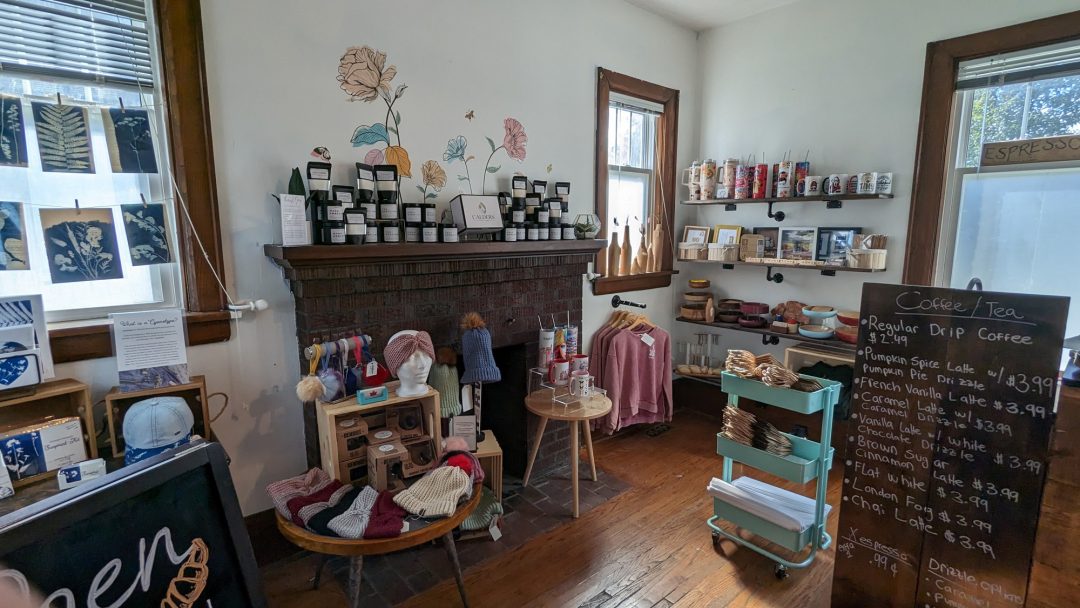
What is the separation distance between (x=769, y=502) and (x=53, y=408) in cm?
262

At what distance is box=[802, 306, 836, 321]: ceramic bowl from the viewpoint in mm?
3138

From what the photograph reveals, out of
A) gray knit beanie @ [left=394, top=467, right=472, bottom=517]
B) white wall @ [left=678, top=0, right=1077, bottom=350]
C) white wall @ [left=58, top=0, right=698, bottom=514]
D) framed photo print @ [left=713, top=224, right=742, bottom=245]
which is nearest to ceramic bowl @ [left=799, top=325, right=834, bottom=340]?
white wall @ [left=678, top=0, right=1077, bottom=350]

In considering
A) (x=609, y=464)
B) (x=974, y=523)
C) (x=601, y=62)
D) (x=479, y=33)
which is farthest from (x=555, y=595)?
(x=601, y=62)

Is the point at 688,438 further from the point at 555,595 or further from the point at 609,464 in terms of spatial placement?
the point at 555,595

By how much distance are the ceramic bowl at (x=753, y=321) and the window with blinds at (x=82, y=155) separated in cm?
325

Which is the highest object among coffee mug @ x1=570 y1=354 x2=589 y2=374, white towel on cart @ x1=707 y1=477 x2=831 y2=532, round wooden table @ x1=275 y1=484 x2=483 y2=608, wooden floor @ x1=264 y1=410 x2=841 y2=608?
coffee mug @ x1=570 y1=354 x2=589 y2=374

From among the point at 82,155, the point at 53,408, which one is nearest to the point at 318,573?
the point at 53,408

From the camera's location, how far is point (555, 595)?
6.57 ft

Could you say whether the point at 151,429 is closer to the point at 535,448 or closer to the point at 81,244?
the point at 81,244

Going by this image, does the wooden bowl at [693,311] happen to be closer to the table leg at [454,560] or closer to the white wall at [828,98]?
the white wall at [828,98]

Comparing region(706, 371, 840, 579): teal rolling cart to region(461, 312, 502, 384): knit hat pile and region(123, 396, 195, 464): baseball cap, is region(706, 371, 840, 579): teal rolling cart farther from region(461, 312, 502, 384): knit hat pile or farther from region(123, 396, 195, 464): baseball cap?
region(123, 396, 195, 464): baseball cap

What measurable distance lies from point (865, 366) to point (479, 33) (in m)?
2.23

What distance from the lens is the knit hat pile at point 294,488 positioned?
173 cm

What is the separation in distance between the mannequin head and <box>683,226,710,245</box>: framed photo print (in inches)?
95.4
